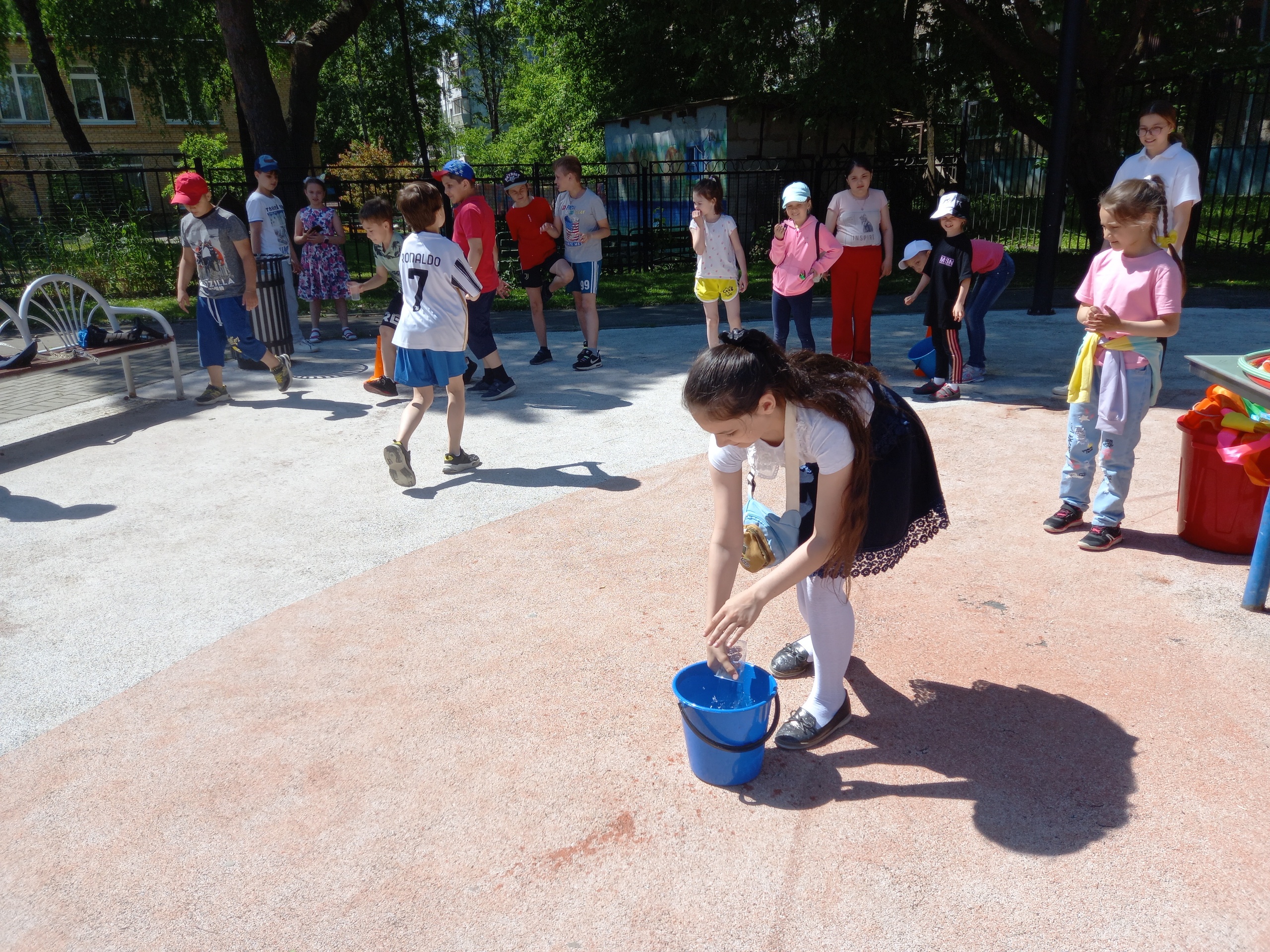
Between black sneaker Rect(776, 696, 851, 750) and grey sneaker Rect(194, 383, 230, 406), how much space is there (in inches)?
240

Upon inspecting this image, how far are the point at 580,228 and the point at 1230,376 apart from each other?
18.2ft

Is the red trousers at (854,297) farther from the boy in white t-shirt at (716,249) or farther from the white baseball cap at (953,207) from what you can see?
the boy in white t-shirt at (716,249)

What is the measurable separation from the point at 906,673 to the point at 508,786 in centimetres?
154

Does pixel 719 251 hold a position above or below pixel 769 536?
above

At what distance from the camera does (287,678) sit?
3588 mm

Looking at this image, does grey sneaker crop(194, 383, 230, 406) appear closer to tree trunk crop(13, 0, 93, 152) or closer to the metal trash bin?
the metal trash bin

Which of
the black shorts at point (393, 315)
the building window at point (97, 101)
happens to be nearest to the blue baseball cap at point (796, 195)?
the black shorts at point (393, 315)

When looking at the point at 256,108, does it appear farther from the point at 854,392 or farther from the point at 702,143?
→ the point at 854,392

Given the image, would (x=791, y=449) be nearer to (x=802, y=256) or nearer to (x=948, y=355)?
(x=802, y=256)

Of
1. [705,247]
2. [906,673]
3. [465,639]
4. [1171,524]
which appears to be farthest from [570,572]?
[705,247]

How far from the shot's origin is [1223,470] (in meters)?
4.15

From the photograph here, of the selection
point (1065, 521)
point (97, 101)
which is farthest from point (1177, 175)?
point (97, 101)

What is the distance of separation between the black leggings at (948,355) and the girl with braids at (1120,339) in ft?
8.38

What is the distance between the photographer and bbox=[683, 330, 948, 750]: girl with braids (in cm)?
244
